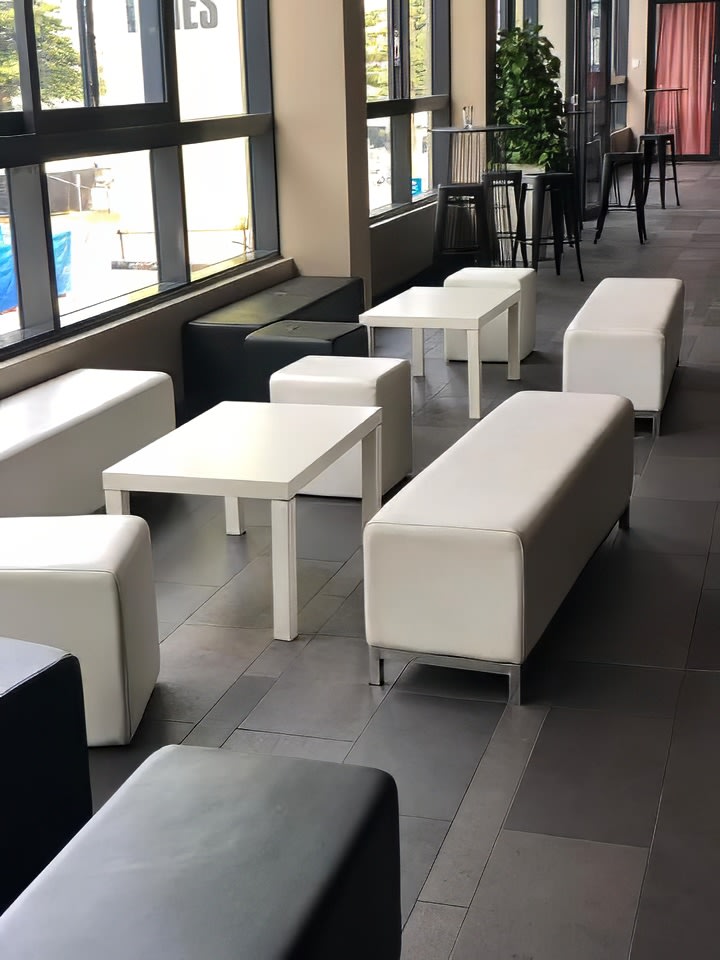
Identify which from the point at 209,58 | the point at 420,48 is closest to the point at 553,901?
the point at 209,58

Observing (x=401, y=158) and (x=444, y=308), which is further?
(x=401, y=158)

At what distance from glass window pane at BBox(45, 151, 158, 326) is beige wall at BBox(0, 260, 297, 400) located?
0.16 meters

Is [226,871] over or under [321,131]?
under

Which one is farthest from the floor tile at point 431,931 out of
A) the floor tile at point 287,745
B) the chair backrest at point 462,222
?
the chair backrest at point 462,222

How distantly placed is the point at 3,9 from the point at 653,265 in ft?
19.4

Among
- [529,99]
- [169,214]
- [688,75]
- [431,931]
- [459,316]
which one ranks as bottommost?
[431,931]

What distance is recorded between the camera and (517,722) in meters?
2.94

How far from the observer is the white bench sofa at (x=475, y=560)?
9.62 ft

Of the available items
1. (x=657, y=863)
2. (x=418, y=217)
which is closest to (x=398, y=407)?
(x=657, y=863)

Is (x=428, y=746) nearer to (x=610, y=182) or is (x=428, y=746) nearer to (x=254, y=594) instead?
(x=254, y=594)

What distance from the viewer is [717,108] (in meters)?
18.3

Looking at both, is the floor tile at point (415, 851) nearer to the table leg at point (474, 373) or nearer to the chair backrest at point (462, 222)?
the table leg at point (474, 373)

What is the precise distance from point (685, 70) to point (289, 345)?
1487 cm

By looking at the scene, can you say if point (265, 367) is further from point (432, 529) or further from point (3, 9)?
point (432, 529)
